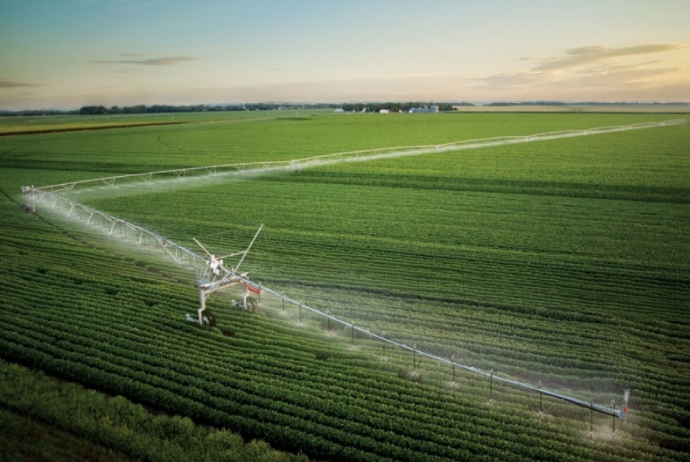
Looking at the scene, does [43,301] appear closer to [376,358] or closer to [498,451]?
[376,358]

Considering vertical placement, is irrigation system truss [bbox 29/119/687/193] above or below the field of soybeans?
above

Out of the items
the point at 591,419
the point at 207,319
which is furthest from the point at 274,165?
the point at 591,419

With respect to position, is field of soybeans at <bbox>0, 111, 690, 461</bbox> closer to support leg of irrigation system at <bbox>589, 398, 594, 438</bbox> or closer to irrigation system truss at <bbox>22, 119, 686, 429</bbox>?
support leg of irrigation system at <bbox>589, 398, 594, 438</bbox>

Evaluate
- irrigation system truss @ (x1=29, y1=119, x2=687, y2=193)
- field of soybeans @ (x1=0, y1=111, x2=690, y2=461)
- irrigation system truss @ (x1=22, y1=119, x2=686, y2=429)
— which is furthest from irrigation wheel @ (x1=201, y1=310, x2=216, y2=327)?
irrigation system truss @ (x1=29, y1=119, x2=687, y2=193)

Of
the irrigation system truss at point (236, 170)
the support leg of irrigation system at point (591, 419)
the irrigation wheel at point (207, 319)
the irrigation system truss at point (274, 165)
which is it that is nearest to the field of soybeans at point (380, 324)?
the support leg of irrigation system at point (591, 419)

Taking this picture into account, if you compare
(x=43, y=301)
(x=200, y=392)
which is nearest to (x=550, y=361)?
(x=200, y=392)

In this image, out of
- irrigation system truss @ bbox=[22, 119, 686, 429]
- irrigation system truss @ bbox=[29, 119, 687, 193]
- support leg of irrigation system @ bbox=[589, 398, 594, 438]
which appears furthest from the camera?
irrigation system truss @ bbox=[29, 119, 687, 193]

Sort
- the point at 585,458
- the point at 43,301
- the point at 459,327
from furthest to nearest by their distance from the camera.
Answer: the point at 43,301
the point at 459,327
the point at 585,458
